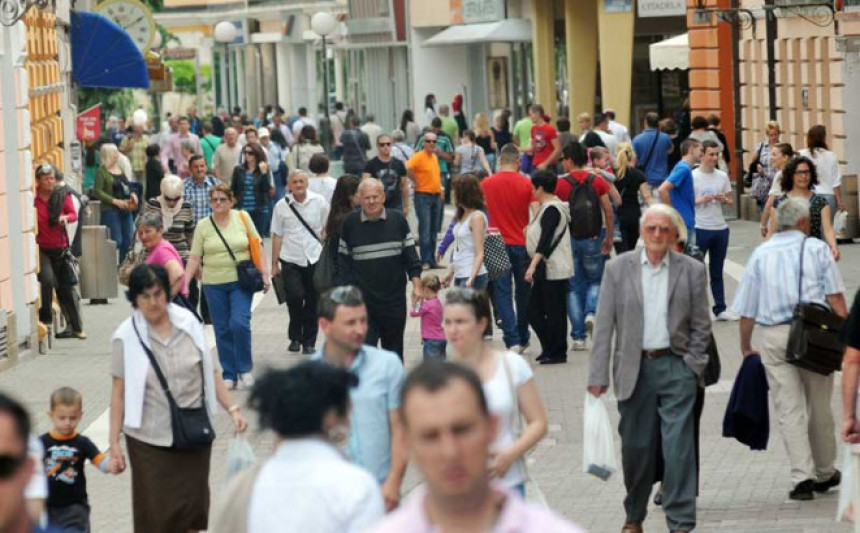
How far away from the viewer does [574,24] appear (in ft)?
153

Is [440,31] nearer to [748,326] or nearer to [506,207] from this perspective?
[506,207]

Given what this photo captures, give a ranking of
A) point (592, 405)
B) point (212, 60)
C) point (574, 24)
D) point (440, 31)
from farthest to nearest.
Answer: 1. point (212, 60)
2. point (440, 31)
3. point (574, 24)
4. point (592, 405)

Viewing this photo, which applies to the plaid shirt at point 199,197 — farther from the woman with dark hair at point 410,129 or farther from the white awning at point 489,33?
the white awning at point 489,33

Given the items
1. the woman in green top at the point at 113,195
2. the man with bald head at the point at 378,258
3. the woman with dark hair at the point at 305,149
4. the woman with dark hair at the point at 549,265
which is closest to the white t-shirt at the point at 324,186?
the woman with dark hair at the point at 549,265

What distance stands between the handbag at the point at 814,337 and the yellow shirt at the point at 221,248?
558 centimetres

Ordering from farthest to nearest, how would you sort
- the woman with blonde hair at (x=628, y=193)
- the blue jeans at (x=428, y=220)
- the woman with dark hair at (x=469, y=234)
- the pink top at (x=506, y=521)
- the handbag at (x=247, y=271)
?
the blue jeans at (x=428, y=220)
the woman with blonde hair at (x=628, y=193)
the woman with dark hair at (x=469, y=234)
the handbag at (x=247, y=271)
the pink top at (x=506, y=521)

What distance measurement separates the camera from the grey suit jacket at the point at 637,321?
9.70 m

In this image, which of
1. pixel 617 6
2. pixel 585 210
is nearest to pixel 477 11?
pixel 617 6

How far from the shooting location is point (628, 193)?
798 inches

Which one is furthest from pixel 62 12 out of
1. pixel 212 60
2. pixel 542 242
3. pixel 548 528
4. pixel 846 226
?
pixel 212 60

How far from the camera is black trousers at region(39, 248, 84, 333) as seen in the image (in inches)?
790

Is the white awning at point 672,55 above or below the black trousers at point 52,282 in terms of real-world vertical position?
above

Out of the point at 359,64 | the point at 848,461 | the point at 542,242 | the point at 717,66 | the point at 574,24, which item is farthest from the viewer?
the point at 359,64

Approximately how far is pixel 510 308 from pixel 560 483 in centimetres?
560
